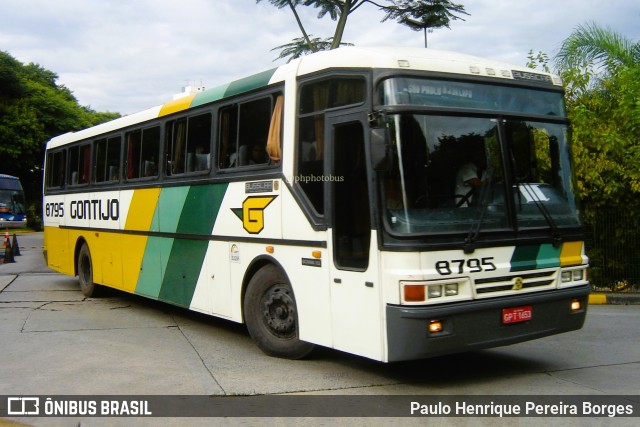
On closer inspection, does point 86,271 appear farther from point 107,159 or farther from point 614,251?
point 614,251

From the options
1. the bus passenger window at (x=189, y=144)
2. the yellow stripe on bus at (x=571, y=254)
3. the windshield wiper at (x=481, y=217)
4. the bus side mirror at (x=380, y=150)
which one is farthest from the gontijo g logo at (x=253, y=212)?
the yellow stripe on bus at (x=571, y=254)

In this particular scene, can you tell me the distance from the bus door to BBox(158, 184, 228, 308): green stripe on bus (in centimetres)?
227

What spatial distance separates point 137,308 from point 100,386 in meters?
5.52

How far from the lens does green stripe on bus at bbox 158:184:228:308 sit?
9.15m

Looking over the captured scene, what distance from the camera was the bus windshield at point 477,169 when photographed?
630 centimetres

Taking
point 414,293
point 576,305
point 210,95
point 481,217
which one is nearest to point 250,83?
point 210,95

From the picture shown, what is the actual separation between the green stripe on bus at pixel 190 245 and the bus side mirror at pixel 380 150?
3024 mm

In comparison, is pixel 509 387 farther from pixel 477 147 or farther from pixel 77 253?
pixel 77 253

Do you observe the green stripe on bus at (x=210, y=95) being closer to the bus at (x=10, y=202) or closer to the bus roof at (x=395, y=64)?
the bus roof at (x=395, y=64)

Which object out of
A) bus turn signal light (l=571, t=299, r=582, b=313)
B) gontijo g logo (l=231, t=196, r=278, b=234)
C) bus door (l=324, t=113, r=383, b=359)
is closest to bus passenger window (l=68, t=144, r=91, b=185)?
gontijo g logo (l=231, t=196, r=278, b=234)

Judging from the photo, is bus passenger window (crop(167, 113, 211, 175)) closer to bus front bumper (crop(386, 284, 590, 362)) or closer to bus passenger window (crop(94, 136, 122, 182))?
bus passenger window (crop(94, 136, 122, 182))

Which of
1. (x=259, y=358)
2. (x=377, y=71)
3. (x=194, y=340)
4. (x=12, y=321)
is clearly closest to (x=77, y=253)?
(x=12, y=321)

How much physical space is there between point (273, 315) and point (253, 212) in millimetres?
1174

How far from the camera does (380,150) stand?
6.17m
